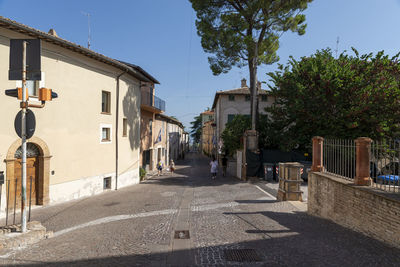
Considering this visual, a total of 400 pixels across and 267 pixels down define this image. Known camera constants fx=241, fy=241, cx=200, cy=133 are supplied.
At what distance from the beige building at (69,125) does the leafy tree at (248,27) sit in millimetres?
8557

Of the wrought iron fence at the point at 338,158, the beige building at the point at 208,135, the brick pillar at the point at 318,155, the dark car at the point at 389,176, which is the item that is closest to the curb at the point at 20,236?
the dark car at the point at 389,176

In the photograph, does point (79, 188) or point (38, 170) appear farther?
point (79, 188)

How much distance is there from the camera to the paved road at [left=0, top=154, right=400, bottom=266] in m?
4.49

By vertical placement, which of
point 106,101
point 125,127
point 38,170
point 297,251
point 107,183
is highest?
point 106,101

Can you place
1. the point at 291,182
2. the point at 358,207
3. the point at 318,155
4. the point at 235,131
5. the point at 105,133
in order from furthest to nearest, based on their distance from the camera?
1. the point at 235,131
2. the point at 105,133
3. the point at 291,182
4. the point at 318,155
5. the point at 358,207

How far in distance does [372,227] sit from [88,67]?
12609 mm

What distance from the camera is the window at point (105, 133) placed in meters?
13.1

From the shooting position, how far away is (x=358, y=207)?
18.9ft

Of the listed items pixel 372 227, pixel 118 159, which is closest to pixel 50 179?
pixel 118 159

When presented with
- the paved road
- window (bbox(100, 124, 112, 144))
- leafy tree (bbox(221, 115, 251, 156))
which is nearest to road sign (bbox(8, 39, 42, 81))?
the paved road

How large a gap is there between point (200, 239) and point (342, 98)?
1252cm

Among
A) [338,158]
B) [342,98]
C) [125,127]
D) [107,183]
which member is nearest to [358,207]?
[338,158]

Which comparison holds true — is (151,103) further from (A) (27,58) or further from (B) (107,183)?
(A) (27,58)

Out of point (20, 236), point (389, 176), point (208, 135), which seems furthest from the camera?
point (208, 135)
